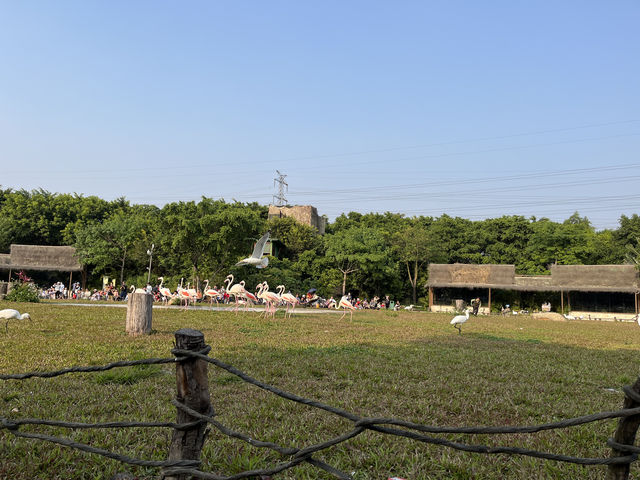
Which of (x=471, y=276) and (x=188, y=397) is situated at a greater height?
(x=471, y=276)

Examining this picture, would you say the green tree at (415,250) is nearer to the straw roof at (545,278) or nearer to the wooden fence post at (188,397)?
the straw roof at (545,278)

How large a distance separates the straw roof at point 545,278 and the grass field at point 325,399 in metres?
25.2

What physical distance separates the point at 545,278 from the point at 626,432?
35.4m

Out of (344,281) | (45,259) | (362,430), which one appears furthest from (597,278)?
(45,259)

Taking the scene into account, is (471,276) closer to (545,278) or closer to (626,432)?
(545,278)

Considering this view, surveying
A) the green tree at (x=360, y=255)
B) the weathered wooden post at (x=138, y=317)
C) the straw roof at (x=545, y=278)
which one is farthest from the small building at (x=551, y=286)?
the weathered wooden post at (x=138, y=317)

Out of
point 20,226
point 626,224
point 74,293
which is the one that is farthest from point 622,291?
point 20,226

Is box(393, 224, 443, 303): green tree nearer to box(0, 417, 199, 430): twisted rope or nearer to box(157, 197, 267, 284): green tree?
box(157, 197, 267, 284): green tree

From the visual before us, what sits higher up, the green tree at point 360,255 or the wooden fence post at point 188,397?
the green tree at point 360,255

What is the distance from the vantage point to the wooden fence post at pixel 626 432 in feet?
4.88

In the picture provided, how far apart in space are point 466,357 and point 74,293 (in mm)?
28870

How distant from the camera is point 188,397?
1788 mm

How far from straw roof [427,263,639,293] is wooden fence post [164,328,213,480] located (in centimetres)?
3291

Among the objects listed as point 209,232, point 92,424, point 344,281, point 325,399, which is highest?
point 209,232
